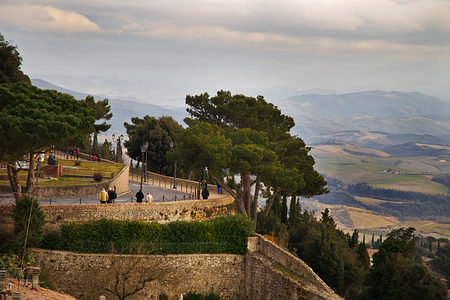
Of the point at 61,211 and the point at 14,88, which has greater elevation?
the point at 14,88

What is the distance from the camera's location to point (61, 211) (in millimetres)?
31953

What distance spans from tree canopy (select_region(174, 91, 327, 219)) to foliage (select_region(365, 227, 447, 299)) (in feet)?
31.2

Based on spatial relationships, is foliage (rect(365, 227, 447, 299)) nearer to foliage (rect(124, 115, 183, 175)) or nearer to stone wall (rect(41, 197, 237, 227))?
stone wall (rect(41, 197, 237, 227))

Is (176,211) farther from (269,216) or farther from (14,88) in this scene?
(269,216)

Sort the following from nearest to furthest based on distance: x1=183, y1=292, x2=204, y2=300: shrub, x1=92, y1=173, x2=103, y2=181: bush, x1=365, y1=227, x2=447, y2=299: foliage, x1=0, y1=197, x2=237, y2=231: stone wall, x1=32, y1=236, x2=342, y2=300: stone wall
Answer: x1=32, y1=236, x2=342, y2=300: stone wall < x1=0, y1=197, x2=237, y2=231: stone wall < x1=183, y1=292, x2=204, y2=300: shrub < x1=365, y1=227, x2=447, y2=299: foliage < x1=92, y1=173, x2=103, y2=181: bush

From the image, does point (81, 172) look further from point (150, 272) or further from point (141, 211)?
point (150, 272)

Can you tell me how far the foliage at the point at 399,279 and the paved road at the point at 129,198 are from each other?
1447 cm

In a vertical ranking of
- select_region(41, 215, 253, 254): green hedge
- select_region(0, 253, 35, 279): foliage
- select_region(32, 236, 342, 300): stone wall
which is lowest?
select_region(32, 236, 342, 300): stone wall

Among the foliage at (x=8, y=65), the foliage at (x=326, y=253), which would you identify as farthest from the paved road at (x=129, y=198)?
the foliage at (x=8, y=65)

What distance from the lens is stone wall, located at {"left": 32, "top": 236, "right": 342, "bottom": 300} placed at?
3145cm

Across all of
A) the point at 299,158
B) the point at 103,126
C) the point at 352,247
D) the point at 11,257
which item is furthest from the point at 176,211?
the point at 103,126

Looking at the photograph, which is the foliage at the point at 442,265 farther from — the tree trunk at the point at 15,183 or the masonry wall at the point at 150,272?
the tree trunk at the point at 15,183

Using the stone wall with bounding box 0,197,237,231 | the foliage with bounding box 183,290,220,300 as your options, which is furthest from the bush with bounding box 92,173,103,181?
the foliage with bounding box 183,290,220,300

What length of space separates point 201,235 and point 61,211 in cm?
887
